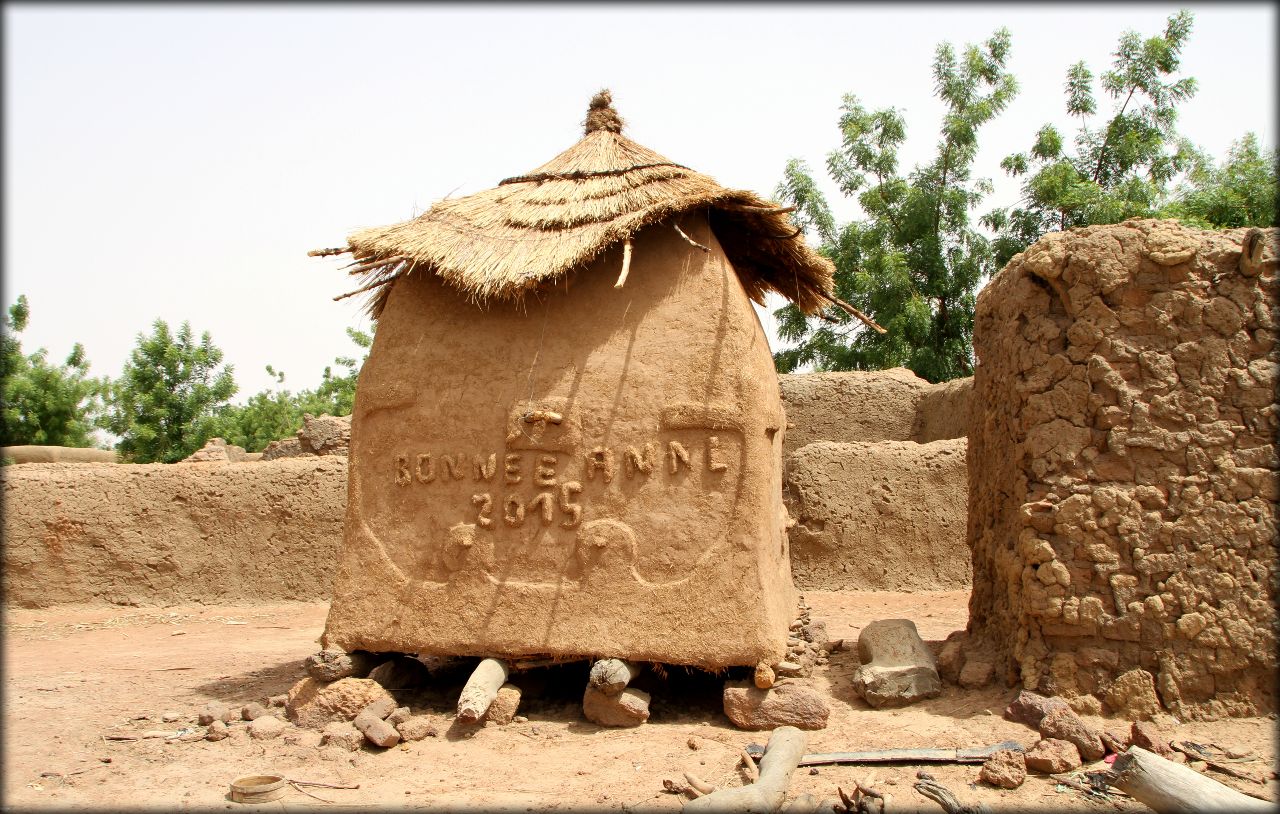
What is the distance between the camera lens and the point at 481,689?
508 centimetres

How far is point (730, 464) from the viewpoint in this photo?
17.0ft

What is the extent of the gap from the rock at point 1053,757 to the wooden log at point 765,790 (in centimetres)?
101

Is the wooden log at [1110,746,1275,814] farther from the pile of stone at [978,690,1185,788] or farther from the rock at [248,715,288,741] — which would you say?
the rock at [248,715,288,741]

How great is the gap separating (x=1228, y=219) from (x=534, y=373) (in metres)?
12.1

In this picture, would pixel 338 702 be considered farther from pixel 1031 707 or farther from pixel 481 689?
pixel 1031 707

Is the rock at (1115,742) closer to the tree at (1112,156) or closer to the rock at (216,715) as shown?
the rock at (216,715)

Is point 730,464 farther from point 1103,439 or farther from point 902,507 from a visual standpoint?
point 902,507

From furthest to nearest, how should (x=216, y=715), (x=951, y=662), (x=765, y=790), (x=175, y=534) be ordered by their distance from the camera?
(x=175, y=534), (x=951, y=662), (x=216, y=715), (x=765, y=790)

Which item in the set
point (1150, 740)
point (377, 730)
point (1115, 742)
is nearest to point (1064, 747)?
point (1115, 742)

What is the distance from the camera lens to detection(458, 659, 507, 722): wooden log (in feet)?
16.3

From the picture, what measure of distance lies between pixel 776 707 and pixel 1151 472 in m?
2.20

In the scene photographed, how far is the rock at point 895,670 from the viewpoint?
527cm

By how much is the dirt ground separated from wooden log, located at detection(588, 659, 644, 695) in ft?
0.80

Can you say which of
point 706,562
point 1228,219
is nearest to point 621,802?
point 706,562
